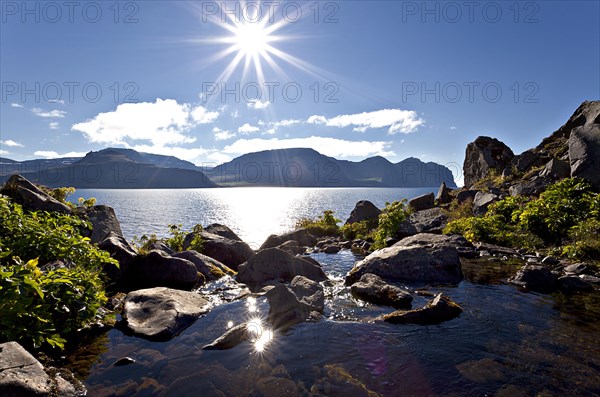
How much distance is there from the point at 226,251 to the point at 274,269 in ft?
20.1

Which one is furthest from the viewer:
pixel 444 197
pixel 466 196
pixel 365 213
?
pixel 365 213

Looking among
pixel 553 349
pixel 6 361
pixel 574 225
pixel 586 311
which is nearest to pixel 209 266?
pixel 6 361

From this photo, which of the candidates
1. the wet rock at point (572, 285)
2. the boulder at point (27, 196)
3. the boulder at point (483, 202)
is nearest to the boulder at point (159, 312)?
the boulder at point (27, 196)

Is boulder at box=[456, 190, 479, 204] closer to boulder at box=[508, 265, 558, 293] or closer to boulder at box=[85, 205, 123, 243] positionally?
boulder at box=[508, 265, 558, 293]

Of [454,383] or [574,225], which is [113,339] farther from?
[574,225]

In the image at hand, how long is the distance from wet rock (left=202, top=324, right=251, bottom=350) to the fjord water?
9.4 inches

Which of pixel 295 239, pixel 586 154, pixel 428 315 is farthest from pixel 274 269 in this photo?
pixel 586 154

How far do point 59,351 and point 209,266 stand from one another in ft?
30.4

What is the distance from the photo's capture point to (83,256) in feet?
30.6

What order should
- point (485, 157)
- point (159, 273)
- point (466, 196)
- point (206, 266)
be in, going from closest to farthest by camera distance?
1. point (159, 273)
2. point (206, 266)
3. point (466, 196)
4. point (485, 157)

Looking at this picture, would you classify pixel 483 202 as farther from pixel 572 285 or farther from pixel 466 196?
pixel 572 285

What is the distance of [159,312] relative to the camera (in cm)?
995

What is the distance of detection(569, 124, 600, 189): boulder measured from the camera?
20500 mm

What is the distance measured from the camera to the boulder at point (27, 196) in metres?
15.1
